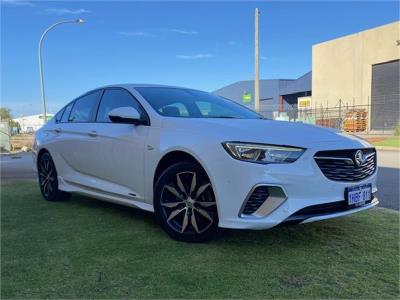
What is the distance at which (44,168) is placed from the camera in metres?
6.24

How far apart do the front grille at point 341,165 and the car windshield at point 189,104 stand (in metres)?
1.31

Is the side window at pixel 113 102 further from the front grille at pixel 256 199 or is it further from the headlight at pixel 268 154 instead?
the front grille at pixel 256 199

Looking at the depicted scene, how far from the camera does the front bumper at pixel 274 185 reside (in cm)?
337

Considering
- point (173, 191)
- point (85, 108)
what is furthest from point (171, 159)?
point (85, 108)

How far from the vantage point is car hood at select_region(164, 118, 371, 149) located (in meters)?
3.52

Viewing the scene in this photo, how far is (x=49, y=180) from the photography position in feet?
20.0

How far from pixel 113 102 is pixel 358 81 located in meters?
36.7

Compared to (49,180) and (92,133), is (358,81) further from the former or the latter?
(92,133)

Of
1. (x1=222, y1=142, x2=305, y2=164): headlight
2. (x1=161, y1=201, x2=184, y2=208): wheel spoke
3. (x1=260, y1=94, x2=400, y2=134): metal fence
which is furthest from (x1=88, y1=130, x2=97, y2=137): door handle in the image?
(x1=260, y1=94, x2=400, y2=134): metal fence

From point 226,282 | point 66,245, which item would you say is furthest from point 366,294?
point 66,245

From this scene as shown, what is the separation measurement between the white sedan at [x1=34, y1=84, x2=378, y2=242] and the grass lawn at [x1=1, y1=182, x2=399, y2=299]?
31 cm

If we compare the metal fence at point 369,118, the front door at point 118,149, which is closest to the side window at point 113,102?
the front door at point 118,149

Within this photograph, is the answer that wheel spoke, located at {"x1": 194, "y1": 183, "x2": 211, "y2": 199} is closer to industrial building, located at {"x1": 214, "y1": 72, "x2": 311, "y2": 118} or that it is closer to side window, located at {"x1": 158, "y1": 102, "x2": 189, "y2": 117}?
side window, located at {"x1": 158, "y1": 102, "x2": 189, "y2": 117}

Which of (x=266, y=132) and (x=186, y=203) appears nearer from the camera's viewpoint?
(x=266, y=132)
